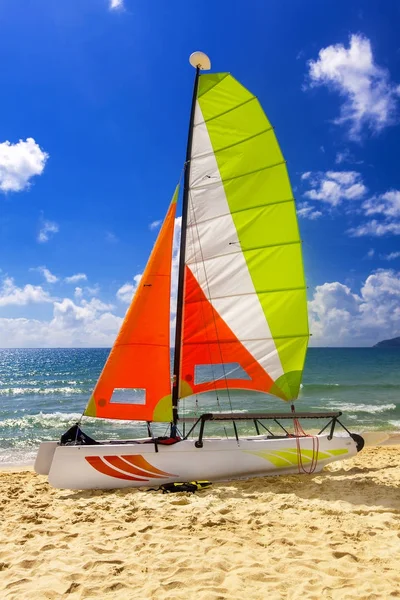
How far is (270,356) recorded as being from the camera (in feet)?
27.0

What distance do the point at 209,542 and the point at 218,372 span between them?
356 centimetres

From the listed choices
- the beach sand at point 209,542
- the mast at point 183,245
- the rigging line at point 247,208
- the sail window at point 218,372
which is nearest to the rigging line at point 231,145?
Answer: the mast at point 183,245

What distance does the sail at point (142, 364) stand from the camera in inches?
278

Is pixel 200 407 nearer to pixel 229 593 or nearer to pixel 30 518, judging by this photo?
pixel 30 518

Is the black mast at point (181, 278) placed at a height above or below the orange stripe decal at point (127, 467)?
above

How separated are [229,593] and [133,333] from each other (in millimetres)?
4371

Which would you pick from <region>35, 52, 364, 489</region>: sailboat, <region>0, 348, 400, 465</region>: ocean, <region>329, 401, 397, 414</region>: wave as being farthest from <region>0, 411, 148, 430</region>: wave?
<region>329, 401, 397, 414</region>: wave

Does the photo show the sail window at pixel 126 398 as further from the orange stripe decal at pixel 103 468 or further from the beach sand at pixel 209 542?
the beach sand at pixel 209 542

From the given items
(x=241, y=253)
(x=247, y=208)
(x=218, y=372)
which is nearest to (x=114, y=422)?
(x=218, y=372)

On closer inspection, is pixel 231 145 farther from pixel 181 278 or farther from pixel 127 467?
pixel 127 467

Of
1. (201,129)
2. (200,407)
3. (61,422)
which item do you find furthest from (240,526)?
(200,407)

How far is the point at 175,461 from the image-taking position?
696 cm

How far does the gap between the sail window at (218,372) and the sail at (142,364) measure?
749 millimetres

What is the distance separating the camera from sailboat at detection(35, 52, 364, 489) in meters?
7.10
